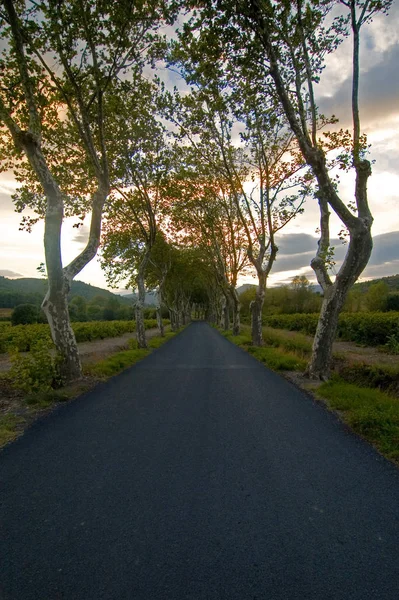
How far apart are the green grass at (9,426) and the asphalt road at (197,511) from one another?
230 millimetres

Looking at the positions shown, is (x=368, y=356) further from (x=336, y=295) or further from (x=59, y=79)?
(x=59, y=79)

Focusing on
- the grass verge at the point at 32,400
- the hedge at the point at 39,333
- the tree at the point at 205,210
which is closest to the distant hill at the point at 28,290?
the hedge at the point at 39,333

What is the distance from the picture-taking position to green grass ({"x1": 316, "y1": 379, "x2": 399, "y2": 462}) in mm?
4544

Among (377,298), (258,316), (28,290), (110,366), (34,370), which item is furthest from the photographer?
(28,290)

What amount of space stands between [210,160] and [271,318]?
27.7 m

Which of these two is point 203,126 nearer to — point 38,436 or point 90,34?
point 90,34

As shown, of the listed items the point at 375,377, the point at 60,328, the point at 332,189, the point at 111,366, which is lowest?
the point at 111,366

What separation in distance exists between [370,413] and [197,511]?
3.68m

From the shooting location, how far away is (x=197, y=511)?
9.86 ft

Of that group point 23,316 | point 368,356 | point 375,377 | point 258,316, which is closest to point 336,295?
point 375,377

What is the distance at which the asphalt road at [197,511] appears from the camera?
2180 millimetres

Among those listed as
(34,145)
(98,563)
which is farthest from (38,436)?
(34,145)

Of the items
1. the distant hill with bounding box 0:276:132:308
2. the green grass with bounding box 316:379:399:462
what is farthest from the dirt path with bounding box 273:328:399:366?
the distant hill with bounding box 0:276:132:308

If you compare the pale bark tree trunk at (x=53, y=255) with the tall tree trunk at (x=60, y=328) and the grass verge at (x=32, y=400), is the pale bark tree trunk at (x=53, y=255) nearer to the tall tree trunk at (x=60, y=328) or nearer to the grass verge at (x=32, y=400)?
the tall tree trunk at (x=60, y=328)
